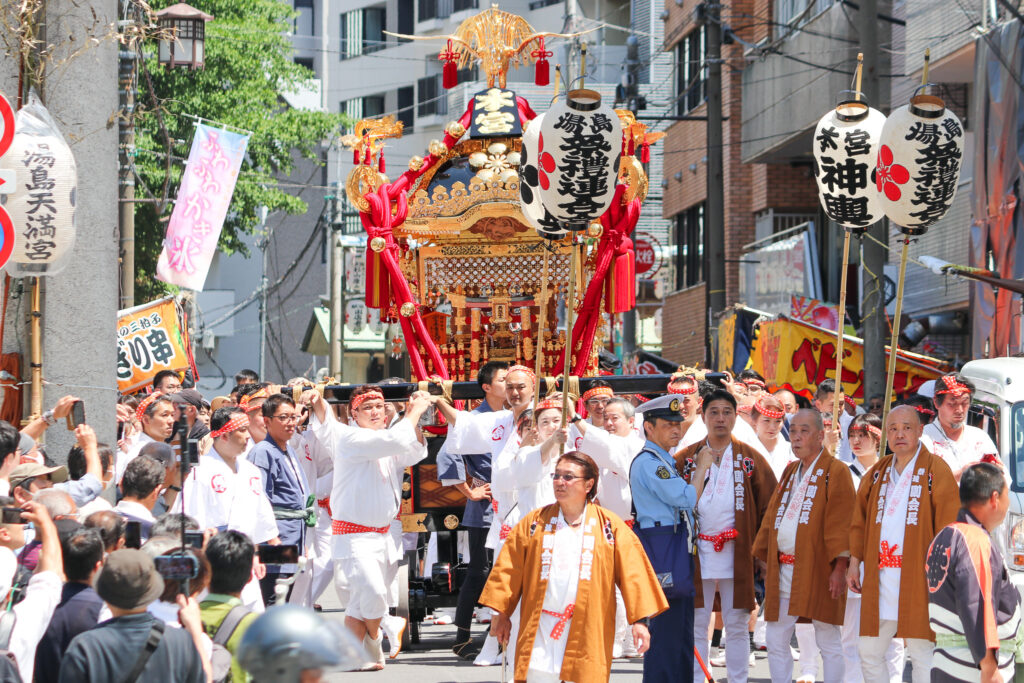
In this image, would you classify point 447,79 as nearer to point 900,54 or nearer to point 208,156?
point 208,156

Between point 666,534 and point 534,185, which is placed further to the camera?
point 534,185

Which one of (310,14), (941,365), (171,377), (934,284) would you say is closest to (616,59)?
(310,14)

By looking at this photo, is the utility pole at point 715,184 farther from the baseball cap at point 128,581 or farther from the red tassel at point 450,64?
the baseball cap at point 128,581

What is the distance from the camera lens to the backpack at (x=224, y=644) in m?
4.56

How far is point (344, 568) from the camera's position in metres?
9.08

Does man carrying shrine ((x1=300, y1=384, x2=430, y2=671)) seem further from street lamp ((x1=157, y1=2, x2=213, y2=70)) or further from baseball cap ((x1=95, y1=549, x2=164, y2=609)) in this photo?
street lamp ((x1=157, y1=2, x2=213, y2=70))

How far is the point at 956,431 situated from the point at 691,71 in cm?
1955

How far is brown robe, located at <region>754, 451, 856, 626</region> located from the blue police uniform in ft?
1.92

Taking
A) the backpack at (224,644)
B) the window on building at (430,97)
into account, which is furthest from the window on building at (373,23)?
the backpack at (224,644)

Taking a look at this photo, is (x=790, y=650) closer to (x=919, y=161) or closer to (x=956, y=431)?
(x=956, y=431)

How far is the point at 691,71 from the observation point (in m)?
27.4

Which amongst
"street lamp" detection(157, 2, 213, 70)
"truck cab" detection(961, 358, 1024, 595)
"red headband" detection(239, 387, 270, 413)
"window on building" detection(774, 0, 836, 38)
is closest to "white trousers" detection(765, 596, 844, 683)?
"truck cab" detection(961, 358, 1024, 595)

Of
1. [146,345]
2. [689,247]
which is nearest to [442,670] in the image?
[146,345]

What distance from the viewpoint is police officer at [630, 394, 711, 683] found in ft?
25.3
